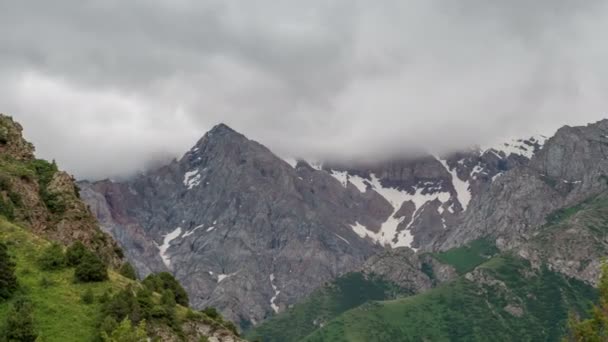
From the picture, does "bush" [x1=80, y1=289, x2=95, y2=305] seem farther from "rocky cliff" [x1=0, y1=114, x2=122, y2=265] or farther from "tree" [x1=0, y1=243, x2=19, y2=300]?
"rocky cliff" [x1=0, y1=114, x2=122, y2=265]

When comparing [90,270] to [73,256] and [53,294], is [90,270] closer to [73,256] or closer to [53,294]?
[73,256]

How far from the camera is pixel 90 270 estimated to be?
2731 inches

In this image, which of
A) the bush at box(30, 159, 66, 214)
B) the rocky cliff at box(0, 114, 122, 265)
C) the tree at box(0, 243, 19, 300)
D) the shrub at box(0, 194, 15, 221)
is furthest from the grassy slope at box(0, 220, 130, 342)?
the bush at box(30, 159, 66, 214)

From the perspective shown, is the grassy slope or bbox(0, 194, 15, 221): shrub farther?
bbox(0, 194, 15, 221): shrub

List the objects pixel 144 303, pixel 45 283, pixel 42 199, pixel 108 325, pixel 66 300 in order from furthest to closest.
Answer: pixel 42 199
pixel 45 283
pixel 144 303
pixel 66 300
pixel 108 325

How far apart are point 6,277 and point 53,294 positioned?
478 centimetres

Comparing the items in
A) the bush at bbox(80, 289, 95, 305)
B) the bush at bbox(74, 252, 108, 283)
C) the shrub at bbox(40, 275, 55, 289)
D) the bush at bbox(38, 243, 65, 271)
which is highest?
the bush at bbox(38, 243, 65, 271)

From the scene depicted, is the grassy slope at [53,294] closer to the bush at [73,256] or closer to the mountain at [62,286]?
the mountain at [62,286]

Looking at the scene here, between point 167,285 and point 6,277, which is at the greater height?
point 6,277

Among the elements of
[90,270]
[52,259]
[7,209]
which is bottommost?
[90,270]

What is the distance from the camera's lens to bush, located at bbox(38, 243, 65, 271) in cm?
7019

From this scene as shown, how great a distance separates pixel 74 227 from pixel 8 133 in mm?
20364

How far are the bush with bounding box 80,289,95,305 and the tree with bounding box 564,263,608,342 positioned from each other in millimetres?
46629

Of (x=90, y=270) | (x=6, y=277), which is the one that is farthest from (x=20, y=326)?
(x=90, y=270)
